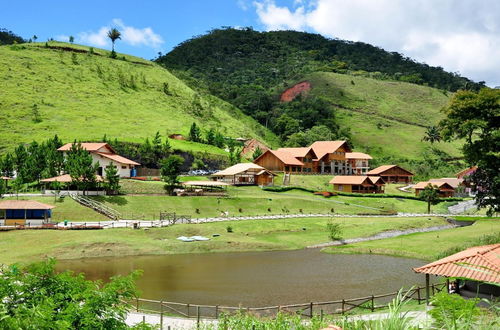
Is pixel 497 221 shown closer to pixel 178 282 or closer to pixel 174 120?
pixel 178 282

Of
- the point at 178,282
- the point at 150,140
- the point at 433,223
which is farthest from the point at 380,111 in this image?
the point at 178,282

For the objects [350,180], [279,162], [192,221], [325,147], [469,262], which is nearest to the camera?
[469,262]

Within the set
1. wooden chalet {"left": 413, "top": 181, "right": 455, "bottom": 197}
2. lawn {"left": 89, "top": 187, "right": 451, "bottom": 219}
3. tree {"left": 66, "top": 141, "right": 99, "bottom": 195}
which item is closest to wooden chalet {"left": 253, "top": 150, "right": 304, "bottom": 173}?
lawn {"left": 89, "top": 187, "right": 451, "bottom": 219}

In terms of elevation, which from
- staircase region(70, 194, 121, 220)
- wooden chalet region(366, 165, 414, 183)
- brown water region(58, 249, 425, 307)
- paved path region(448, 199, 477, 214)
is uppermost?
wooden chalet region(366, 165, 414, 183)

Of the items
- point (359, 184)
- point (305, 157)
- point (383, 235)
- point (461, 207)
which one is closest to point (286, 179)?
point (359, 184)

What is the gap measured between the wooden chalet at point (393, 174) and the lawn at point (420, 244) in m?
60.3

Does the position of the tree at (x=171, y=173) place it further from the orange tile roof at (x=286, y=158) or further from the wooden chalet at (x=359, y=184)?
the wooden chalet at (x=359, y=184)

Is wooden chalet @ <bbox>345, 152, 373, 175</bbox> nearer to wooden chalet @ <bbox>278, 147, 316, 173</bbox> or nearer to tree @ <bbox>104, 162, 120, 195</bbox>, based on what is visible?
wooden chalet @ <bbox>278, 147, 316, 173</bbox>

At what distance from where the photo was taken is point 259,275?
3884 cm

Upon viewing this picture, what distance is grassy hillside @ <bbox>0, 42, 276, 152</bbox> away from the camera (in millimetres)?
113688

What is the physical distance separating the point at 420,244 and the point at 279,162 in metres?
62.5

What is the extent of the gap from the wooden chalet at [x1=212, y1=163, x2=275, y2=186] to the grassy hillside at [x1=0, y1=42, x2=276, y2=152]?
65.7ft

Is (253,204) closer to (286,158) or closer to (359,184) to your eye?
(359,184)

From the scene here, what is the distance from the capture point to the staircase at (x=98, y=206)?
64.2 meters
